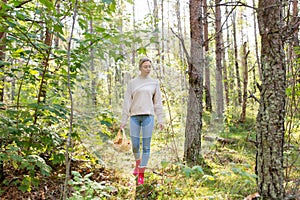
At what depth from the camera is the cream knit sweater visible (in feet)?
12.2

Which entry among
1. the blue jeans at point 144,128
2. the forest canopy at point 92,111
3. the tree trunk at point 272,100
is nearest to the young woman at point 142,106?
the blue jeans at point 144,128

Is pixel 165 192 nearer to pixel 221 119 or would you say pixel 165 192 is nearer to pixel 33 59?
pixel 33 59

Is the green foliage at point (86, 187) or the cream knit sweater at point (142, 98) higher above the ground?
the cream knit sweater at point (142, 98)

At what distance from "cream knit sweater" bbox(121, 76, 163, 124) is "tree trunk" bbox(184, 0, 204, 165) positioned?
3.64 feet

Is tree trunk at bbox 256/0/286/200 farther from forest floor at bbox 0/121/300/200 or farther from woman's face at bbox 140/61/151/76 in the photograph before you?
woman's face at bbox 140/61/151/76

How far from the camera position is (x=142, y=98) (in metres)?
3.72

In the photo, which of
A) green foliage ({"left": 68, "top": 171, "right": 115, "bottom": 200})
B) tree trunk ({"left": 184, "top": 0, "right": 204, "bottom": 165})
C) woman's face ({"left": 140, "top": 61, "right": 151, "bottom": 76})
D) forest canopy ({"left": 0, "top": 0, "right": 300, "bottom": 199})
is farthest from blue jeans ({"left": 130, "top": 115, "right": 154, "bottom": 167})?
green foliage ({"left": 68, "top": 171, "right": 115, "bottom": 200})

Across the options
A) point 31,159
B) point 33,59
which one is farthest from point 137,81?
point 31,159

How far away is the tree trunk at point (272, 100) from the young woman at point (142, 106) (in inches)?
60.5

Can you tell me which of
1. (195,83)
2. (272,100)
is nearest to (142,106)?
(195,83)

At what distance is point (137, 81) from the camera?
3795mm

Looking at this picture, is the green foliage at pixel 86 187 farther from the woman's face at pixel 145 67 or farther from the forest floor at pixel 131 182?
the woman's face at pixel 145 67

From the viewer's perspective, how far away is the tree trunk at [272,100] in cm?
250

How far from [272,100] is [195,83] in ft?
7.41
